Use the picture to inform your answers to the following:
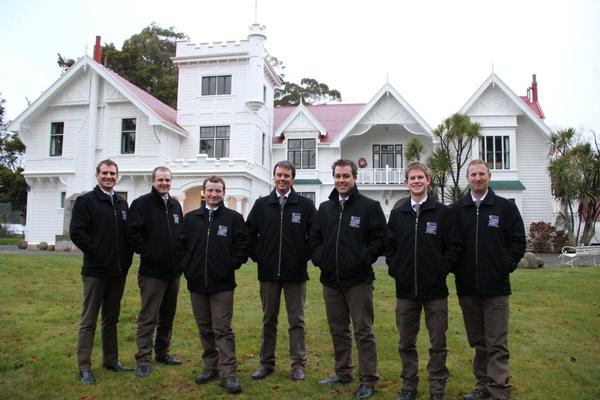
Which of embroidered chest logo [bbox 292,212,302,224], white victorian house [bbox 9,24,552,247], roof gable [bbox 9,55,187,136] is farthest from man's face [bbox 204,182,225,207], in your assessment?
roof gable [bbox 9,55,187,136]

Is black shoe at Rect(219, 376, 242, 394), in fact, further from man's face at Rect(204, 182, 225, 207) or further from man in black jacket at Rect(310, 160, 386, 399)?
man's face at Rect(204, 182, 225, 207)

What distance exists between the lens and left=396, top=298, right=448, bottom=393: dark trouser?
4.66 metres

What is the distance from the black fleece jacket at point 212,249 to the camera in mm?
5254

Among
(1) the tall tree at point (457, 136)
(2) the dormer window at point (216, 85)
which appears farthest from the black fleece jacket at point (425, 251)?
(2) the dormer window at point (216, 85)

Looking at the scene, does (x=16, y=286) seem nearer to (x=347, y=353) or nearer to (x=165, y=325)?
(x=165, y=325)

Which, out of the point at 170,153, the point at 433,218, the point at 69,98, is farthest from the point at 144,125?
the point at 433,218

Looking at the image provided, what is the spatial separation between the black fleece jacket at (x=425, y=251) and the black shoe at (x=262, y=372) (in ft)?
5.90

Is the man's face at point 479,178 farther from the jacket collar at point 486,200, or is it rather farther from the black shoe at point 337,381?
the black shoe at point 337,381

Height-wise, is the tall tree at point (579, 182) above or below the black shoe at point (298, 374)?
above

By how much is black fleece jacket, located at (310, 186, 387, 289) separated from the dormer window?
67.4ft

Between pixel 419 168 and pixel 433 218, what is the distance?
53 cm

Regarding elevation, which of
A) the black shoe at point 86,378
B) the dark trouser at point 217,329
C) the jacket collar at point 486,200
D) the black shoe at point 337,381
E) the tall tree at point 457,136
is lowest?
the black shoe at point 86,378

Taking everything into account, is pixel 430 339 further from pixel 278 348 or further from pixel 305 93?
pixel 305 93

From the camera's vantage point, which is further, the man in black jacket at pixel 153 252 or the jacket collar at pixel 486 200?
the man in black jacket at pixel 153 252
